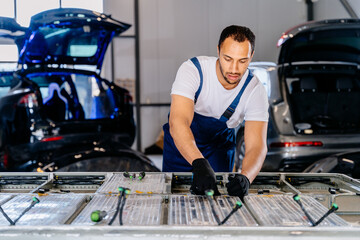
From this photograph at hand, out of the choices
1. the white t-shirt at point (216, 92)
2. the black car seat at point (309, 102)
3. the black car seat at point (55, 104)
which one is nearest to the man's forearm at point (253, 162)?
the white t-shirt at point (216, 92)


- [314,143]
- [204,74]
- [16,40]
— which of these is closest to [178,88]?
[204,74]

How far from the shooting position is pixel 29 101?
2.87 meters

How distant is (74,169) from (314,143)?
222 cm

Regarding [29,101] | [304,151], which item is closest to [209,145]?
[29,101]

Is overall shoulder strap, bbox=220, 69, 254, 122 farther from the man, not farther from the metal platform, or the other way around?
the metal platform

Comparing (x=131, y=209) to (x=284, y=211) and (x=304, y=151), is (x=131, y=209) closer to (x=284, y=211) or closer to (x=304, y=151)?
(x=284, y=211)

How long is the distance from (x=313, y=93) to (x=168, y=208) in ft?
11.8

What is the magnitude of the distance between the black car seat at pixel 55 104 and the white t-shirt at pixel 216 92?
1.85 meters

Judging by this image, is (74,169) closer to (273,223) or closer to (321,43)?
(273,223)

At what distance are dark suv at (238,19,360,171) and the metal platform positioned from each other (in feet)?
6.53

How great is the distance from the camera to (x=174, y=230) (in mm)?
1040

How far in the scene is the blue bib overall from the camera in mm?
2334

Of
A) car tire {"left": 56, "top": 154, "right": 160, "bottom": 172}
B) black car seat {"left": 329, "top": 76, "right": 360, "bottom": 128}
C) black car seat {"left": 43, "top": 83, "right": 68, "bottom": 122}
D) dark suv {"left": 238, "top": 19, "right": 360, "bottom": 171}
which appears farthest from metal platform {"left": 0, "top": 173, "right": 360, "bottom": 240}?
black car seat {"left": 329, "top": 76, "right": 360, "bottom": 128}

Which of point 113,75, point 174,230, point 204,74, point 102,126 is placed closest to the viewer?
point 174,230
